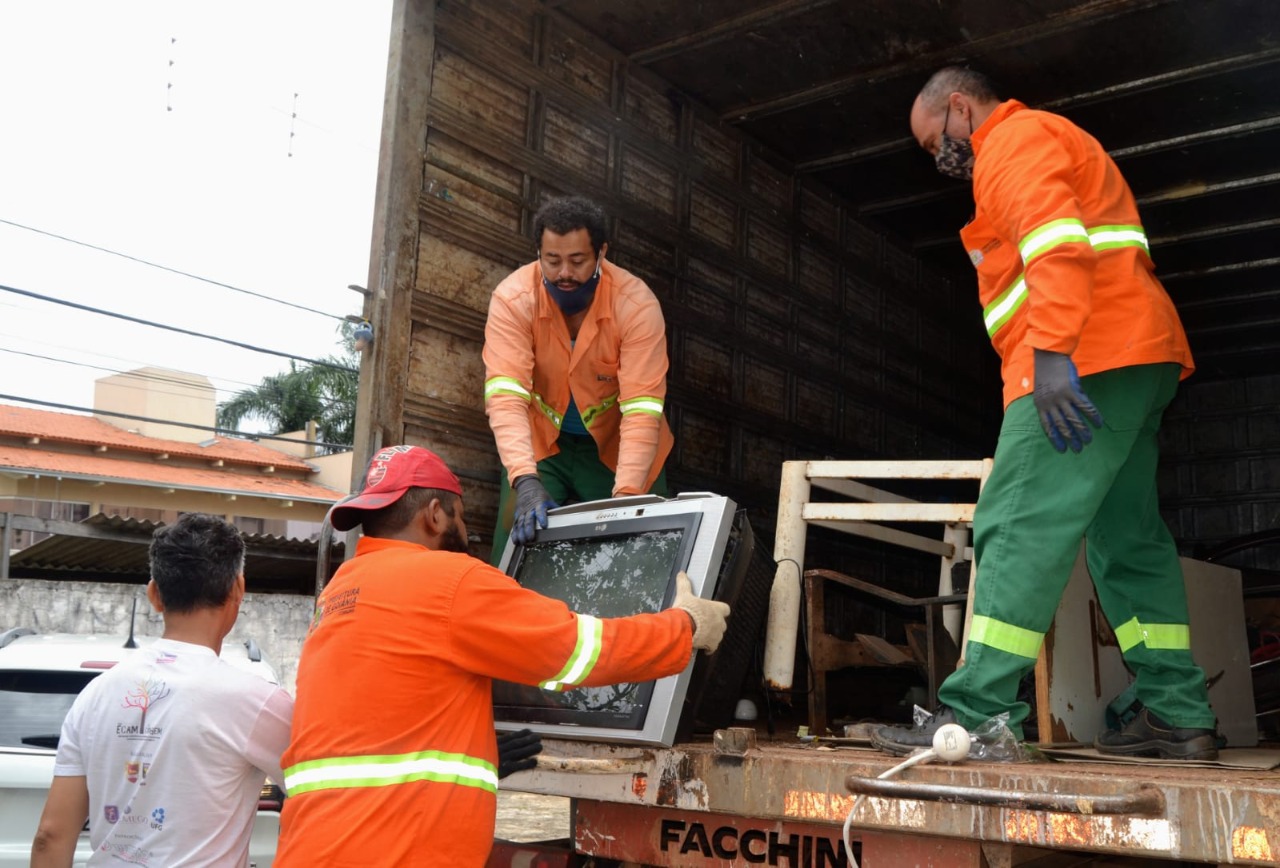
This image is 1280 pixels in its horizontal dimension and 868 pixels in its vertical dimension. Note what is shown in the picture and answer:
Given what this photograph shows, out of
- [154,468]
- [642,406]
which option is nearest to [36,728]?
[642,406]

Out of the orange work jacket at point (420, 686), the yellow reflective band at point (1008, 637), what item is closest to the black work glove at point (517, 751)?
the orange work jacket at point (420, 686)

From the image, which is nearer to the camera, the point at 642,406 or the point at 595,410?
the point at 642,406

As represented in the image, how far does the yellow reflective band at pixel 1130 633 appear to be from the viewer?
3.00 m

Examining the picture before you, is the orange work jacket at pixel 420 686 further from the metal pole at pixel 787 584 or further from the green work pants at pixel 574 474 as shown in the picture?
the green work pants at pixel 574 474

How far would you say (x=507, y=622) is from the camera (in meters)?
2.40

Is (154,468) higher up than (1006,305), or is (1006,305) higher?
(154,468)

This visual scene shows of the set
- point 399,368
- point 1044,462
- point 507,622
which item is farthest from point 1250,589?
point 507,622

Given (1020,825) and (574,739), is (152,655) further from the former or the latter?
(1020,825)

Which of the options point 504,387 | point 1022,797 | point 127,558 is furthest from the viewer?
point 127,558

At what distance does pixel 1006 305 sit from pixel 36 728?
10.5 feet

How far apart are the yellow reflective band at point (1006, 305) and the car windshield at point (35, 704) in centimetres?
309

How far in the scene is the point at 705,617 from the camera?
8.70 feet

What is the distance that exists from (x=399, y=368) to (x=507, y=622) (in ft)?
6.03

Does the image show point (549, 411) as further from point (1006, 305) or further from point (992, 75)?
point (992, 75)
